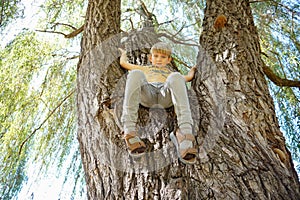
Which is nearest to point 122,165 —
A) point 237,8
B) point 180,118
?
point 180,118

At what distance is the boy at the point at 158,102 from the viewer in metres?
1.35

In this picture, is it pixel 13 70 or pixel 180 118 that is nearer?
pixel 180 118

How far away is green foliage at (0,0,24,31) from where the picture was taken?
2.77 m

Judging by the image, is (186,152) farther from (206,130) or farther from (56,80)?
(56,80)

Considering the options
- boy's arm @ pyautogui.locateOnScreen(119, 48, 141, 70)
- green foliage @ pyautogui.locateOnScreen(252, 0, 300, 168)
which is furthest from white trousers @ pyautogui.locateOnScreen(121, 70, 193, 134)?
green foliage @ pyautogui.locateOnScreen(252, 0, 300, 168)

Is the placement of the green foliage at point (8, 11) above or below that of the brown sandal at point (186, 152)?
above

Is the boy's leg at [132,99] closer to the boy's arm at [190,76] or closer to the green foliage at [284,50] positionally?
the boy's arm at [190,76]

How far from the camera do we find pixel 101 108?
5.39 ft

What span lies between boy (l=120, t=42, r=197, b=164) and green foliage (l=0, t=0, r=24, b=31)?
1.57 m

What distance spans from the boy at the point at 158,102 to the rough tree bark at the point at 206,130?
43 mm

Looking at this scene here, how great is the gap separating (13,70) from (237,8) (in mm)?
1906

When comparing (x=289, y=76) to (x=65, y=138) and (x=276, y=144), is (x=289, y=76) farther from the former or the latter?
(x=65, y=138)

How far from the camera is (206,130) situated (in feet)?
5.32

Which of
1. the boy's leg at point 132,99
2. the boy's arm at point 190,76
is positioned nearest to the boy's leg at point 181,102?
the boy's leg at point 132,99
